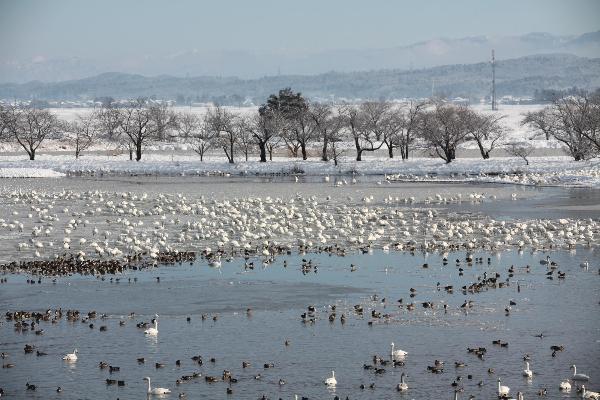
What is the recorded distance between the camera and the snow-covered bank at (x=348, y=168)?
80.9m

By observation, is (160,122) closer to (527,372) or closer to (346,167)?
(346,167)

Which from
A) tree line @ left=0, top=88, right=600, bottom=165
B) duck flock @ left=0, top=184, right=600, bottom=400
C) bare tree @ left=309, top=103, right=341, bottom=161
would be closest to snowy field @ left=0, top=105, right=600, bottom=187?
tree line @ left=0, top=88, right=600, bottom=165

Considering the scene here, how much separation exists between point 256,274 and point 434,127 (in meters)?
65.3

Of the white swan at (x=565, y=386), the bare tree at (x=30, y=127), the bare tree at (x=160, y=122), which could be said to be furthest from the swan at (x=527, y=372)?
the bare tree at (x=160, y=122)

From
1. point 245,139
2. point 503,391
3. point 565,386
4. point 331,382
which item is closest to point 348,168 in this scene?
point 245,139

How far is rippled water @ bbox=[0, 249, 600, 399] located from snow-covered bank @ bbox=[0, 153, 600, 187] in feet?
154

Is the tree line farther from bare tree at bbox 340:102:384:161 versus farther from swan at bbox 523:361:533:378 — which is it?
swan at bbox 523:361:533:378

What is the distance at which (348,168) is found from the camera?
301 feet

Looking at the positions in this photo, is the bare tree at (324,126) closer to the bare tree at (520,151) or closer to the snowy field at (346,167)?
the snowy field at (346,167)

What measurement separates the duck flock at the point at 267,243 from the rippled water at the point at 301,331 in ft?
0.64

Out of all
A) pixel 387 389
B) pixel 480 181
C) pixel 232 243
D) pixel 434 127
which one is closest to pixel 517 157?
pixel 434 127

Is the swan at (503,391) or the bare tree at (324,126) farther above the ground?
the bare tree at (324,126)

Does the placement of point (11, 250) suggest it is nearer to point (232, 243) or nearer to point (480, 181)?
point (232, 243)

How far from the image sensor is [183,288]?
96.5ft
